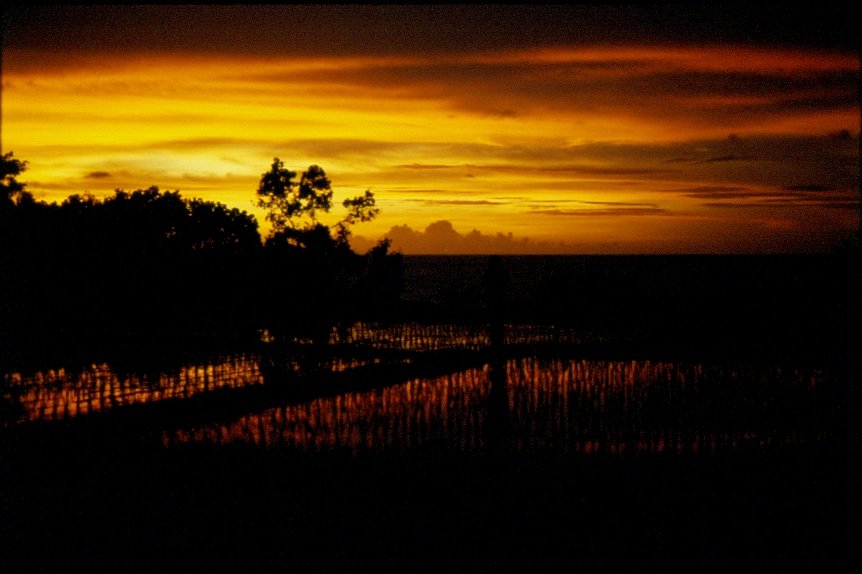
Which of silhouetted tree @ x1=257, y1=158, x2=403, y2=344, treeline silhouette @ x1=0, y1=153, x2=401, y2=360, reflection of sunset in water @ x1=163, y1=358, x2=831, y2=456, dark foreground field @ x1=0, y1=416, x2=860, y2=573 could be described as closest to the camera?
dark foreground field @ x1=0, y1=416, x2=860, y2=573

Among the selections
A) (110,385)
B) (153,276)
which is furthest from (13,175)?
(110,385)

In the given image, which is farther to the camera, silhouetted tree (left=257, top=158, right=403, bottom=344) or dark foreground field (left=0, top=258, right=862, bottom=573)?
silhouetted tree (left=257, top=158, right=403, bottom=344)

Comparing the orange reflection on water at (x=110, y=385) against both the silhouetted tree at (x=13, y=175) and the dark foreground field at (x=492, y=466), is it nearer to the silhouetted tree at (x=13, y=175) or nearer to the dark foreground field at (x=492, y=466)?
the dark foreground field at (x=492, y=466)

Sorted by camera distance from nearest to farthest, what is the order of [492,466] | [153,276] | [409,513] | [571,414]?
1. [409,513]
2. [492,466]
3. [571,414]
4. [153,276]

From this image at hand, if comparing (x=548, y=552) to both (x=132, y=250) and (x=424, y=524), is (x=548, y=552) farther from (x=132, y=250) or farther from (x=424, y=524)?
(x=132, y=250)

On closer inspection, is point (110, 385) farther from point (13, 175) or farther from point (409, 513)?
point (13, 175)

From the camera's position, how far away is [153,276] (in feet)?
35.0

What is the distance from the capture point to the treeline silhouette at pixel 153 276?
9.08m

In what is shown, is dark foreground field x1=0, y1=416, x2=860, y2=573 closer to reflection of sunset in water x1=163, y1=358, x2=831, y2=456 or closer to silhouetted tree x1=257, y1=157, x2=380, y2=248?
reflection of sunset in water x1=163, y1=358, x2=831, y2=456

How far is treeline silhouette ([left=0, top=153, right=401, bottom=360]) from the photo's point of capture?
29.8 ft

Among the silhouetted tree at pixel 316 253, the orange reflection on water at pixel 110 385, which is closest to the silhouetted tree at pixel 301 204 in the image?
the silhouetted tree at pixel 316 253

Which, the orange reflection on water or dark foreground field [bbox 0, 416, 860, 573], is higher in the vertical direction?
the orange reflection on water

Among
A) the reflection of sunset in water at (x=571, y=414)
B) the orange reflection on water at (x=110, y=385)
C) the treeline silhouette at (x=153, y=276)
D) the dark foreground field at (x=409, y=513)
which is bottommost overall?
the dark foreground field at (x=409, y=513)

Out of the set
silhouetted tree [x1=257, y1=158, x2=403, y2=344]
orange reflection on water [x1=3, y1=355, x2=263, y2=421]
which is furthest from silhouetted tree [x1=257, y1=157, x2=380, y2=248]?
orange reflection on water [x1=3, y1=355, x2=263, y2=421]
